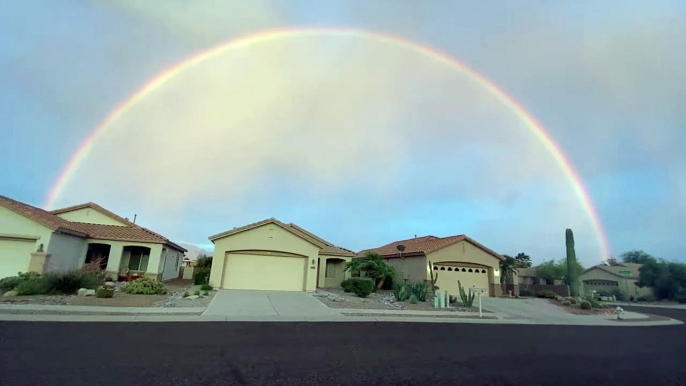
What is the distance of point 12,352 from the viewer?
7.52 meters

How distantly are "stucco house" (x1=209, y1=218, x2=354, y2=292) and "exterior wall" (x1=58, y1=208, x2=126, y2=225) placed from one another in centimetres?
1175

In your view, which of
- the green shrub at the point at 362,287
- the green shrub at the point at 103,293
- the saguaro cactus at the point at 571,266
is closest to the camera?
the green shrub at the point at 103,293

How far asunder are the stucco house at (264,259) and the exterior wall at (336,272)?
18.9 ft

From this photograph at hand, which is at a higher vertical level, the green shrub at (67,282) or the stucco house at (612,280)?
the stucco house at (612,280)

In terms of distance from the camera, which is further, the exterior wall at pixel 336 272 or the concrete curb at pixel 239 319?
the exterior wall at pixel 336 272

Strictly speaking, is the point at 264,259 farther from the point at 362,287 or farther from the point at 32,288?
the point at 32,288

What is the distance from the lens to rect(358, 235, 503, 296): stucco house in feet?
99.0

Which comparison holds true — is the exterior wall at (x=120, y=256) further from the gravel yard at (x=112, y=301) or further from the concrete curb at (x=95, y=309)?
the concrete curb at (x=95, y=309)

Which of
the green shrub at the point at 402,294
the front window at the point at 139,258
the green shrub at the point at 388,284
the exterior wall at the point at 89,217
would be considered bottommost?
the green shrub at the point at 402,294

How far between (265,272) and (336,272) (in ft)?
30.1

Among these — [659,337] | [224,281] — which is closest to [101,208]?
[224,281]

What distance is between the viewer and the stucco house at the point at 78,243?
22312 mm

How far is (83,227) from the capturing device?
93.5ft

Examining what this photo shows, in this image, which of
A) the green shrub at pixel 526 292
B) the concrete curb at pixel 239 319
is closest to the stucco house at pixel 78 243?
the concrete curb at pixel 239 319
